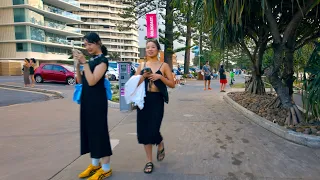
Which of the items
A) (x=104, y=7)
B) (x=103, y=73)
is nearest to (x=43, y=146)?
(x=103, y=73)

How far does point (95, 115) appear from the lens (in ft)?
10.4

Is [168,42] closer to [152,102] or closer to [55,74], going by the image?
[55,74]

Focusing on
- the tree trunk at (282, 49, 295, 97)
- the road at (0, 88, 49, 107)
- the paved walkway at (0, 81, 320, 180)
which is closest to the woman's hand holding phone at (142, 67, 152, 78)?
the paved walkway at (0, 81, 320, 180)

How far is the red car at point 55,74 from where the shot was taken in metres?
18.2

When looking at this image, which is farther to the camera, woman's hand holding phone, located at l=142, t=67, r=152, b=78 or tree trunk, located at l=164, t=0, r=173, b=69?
tree trunk, located at l=164, t=0, r=173, b=69

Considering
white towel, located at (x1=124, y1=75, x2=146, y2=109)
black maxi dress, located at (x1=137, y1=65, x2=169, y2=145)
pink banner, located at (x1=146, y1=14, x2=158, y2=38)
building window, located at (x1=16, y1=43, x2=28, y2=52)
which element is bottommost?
black maxi dress, located at (x1=137, y1=65, x2=169, y2=145)

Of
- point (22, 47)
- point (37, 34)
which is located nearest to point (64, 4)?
point (37, 34)

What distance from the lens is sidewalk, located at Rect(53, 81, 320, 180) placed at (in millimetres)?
3430

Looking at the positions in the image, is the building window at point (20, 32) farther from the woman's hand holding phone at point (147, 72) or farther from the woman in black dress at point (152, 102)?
the woman's hand holding phone at point (147, 72)

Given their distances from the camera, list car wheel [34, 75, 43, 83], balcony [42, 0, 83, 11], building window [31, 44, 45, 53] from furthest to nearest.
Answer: balcony [42, 0, 83, 11] → building window [31, 44, 45, 53] → car wheel [34, 75, 43, 83]

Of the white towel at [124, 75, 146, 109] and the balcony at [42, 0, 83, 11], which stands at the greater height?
the balcony at [42, 0, 83, 11]

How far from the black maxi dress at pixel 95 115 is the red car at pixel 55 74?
52.1ft

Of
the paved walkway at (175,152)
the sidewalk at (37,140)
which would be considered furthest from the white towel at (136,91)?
the sidewalk at (37,140)

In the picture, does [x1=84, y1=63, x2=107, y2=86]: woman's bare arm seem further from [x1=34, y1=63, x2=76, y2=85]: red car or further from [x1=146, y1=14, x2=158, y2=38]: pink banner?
[x1=34, y1=63, x2=76, y2=85]: red car
